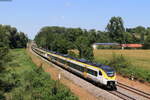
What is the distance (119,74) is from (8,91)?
63.8 feet

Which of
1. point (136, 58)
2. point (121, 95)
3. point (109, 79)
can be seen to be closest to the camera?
point (121, 95)

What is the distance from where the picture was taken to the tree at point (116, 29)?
16350 cm

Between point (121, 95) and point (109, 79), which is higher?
point (109, 79)

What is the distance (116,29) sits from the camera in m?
166

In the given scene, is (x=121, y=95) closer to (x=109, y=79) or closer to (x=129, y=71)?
(x=109, y=79)

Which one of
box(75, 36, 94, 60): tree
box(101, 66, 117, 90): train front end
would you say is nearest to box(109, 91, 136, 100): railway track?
box(101, 66, 117, 90): train front end

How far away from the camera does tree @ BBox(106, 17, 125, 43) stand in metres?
164

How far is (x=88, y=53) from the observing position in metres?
51.8

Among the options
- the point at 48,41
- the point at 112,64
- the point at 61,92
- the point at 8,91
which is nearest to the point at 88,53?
the point at 112,64

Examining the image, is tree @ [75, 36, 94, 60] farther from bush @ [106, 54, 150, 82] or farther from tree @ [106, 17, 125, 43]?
tree @ [106, 17, 125, 43]

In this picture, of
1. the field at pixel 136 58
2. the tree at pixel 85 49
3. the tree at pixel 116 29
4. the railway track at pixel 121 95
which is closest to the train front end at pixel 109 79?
the railway track at pixel 121 95

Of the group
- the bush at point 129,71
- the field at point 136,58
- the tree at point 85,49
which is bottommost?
the field at point 136,58

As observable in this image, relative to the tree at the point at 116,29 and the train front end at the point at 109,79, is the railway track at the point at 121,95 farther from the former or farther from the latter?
the tree at the point at 116,29

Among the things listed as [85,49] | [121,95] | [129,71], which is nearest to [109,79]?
[121,95]
